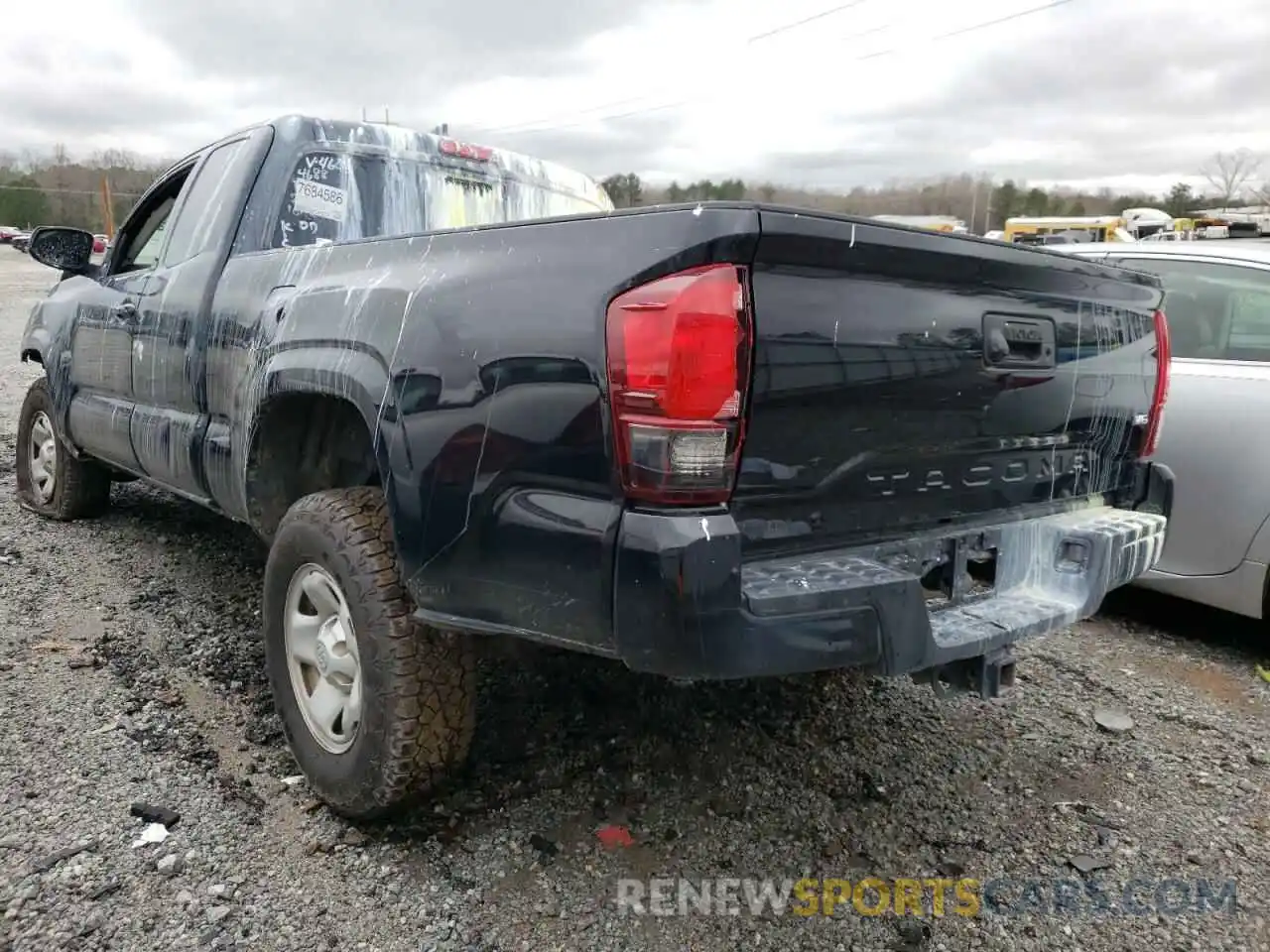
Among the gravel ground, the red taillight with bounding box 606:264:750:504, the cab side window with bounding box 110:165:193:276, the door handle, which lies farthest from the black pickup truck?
the cab side window with bounding box 110:165:193:276

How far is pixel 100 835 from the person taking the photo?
236cm

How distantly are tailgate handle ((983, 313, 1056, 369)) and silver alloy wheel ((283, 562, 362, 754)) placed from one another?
1.69m

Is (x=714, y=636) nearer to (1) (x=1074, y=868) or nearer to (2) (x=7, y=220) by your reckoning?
(1) (x=1074, y=868)

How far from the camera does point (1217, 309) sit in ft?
13.0

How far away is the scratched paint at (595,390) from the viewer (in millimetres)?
1834

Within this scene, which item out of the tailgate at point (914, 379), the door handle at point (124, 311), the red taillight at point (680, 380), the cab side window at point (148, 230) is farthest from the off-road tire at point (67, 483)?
the tailgate at point (914, 379)

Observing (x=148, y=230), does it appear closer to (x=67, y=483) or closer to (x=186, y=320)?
(x=186, y=320)

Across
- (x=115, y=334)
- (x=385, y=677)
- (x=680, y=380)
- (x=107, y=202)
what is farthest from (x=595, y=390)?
(x=107, y=202)

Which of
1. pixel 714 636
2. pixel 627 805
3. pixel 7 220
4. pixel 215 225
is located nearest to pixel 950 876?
pixel 627 805

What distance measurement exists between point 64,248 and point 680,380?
4114 mm

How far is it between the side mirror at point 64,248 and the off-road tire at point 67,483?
2.14 feet

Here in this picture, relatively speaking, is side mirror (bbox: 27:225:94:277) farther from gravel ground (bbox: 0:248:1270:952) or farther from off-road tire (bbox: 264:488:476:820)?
off-road tire (bbox: 264:488:476:820)

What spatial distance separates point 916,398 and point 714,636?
77cm

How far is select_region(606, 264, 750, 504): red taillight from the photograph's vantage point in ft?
5.63
